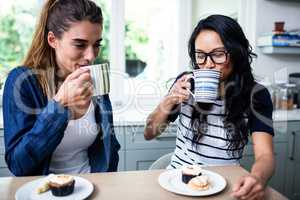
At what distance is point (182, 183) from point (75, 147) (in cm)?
47

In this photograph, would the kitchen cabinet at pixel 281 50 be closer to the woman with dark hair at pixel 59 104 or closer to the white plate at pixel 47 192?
the woman with dark hair at pixel 59 104

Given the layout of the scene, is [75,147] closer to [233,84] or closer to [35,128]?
[35,128]

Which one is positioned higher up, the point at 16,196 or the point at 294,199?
the point at 16,196

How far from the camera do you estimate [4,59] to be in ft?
7.16

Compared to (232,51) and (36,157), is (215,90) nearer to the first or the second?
(232,51)

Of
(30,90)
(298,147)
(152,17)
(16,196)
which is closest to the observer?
(16,196)

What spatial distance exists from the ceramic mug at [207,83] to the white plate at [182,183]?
0.78 ft

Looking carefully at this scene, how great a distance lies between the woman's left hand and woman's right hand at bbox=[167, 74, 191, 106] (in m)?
0.39

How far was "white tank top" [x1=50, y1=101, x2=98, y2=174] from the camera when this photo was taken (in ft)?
3.67

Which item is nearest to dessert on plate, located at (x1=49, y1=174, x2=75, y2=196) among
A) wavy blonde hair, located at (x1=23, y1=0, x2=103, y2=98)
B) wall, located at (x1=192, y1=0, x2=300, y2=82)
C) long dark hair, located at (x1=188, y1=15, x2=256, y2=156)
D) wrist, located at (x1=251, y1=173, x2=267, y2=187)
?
wavy blonde hair, located at (x1=23, y1=0, x2=103, y2=98)

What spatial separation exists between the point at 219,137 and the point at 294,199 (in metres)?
1.36

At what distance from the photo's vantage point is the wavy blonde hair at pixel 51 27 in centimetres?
105

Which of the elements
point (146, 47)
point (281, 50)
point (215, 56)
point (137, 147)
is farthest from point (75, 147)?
point (281, 50)

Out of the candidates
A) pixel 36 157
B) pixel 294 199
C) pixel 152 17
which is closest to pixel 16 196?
pixel 36 157
